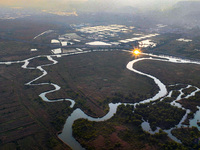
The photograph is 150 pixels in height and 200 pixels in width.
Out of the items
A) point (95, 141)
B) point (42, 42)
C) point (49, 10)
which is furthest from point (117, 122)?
point (49, 10)

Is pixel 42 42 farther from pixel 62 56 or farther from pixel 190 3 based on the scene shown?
pixel 190 3

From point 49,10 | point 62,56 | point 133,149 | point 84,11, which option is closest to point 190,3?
Result: point 84,11

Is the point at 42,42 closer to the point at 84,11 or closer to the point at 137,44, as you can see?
the point at 137,44

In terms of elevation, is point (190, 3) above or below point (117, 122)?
above

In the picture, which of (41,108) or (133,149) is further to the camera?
(41,108)

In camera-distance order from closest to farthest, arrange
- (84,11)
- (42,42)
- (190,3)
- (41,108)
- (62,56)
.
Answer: (41,108)
(62,56)
(42,42)
(190,3)
(84,11)

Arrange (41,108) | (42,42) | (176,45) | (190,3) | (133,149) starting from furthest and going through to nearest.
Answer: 1. (190,3)
2. (42,42)
3. (176,45)
4. (41,108)
5. (133,149)

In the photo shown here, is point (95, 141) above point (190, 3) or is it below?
below

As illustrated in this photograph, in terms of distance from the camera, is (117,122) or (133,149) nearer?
(133,149)

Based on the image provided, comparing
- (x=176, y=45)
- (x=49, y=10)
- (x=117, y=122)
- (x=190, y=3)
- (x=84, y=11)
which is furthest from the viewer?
(x=49, y=10)
